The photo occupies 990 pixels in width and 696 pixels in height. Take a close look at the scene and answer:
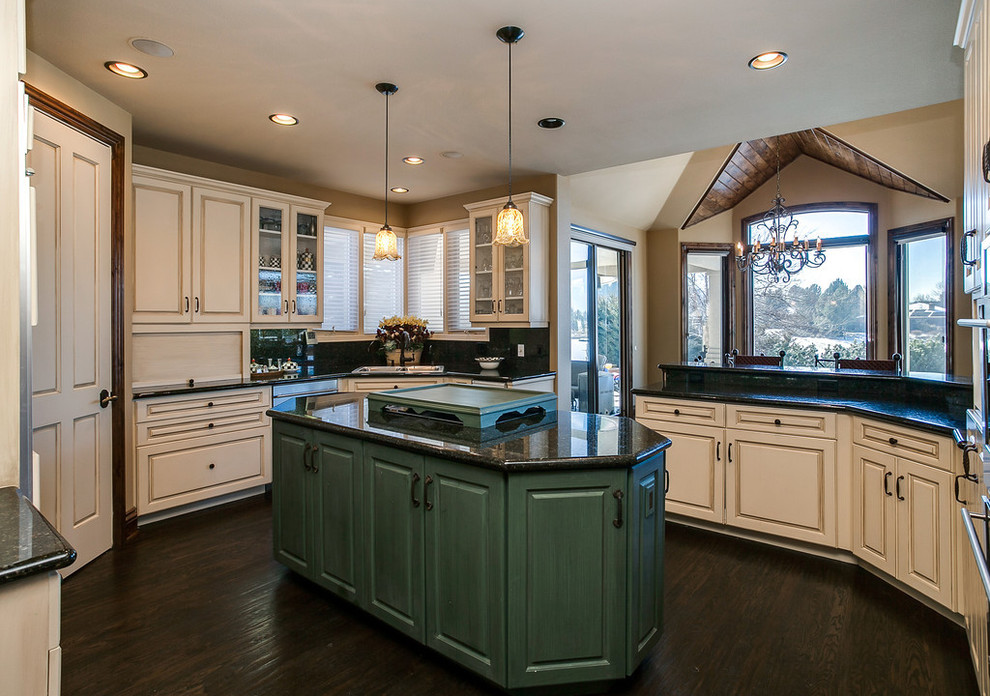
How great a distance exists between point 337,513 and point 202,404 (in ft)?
6.61

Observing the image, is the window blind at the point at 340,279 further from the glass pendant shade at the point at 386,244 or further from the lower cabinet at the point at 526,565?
the lower cabinet at the point at 526,565

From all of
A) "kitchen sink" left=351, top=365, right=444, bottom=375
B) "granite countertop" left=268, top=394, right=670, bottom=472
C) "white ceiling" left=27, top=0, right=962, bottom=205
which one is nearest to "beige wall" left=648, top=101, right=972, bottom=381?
"white ceiling" left=27, top=0, right=962, bottom=205

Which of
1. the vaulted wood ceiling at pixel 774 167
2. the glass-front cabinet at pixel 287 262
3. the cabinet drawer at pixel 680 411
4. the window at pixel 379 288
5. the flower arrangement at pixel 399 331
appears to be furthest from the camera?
the vaulted wood ceiling at pixel 774 167

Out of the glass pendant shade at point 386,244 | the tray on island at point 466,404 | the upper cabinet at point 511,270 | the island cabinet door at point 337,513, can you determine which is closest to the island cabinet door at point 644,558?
the tray on island at point 466,404

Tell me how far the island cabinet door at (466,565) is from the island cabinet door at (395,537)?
56 millimetres

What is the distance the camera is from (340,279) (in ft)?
Answer: 17.7

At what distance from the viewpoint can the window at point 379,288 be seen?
566 cm

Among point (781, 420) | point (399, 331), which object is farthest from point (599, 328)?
point (781, 420)

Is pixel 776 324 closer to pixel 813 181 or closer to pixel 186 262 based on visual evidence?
pixel 813 181

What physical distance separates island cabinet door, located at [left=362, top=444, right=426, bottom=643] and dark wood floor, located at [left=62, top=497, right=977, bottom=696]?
0.54 feet

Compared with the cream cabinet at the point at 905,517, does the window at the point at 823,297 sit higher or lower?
higher

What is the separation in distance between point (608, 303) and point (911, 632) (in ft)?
16.4

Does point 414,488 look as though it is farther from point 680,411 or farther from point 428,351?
point 428,351

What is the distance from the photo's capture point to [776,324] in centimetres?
785
